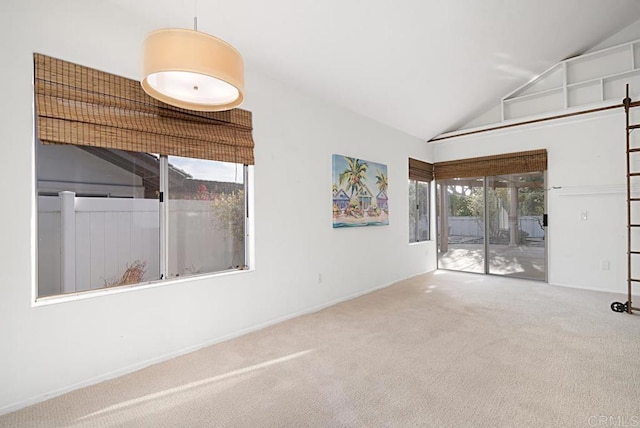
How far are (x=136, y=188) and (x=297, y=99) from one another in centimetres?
200

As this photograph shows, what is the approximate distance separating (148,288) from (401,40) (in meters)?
3.36

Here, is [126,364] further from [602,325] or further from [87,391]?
[602,325]

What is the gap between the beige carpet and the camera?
73.5 inches

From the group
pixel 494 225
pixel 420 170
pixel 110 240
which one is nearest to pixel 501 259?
pixel 494 225

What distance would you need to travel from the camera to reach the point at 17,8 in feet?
6.52

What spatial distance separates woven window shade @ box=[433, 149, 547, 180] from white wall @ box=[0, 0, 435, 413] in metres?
2.28

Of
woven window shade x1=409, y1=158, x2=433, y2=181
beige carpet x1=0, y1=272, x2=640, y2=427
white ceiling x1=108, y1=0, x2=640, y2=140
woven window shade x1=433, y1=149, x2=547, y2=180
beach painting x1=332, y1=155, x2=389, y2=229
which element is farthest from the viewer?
woven window shade x1=409, y1=158, x2=433, y2=181

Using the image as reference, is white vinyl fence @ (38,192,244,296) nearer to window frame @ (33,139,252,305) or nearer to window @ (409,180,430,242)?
window frame @ (33,139,252,305)

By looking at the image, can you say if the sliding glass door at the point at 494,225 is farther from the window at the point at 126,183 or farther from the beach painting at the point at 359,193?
the window at the point at 126,183

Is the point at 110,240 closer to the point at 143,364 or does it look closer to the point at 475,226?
the point at 143,364

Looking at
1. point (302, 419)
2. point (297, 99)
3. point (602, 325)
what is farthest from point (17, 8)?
point (602, 325)

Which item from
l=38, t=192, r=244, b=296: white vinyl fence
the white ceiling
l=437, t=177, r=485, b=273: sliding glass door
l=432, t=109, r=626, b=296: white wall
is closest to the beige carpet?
l=38, t=192, r=244, b=296: white vinyl fence

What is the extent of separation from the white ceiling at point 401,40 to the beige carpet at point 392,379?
2.75 meters

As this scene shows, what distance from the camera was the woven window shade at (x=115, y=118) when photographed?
6.80ft
